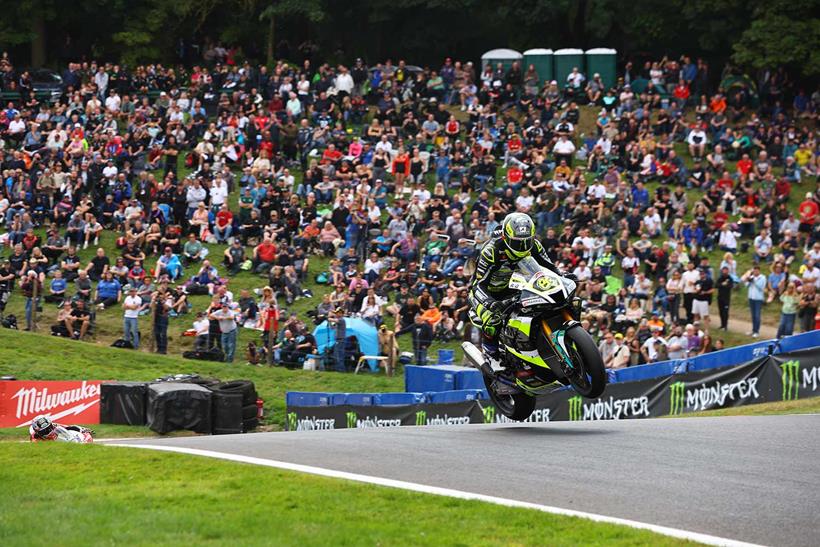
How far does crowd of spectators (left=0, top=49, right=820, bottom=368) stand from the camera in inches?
1166

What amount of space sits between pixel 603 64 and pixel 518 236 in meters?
30.7

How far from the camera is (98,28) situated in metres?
51.6

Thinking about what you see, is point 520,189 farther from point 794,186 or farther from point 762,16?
point 762,16

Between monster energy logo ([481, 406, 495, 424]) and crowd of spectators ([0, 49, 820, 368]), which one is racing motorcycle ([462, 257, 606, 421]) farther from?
crowd of spectators ([0, 49, 820, 368])

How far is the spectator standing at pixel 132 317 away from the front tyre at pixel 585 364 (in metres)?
18.6

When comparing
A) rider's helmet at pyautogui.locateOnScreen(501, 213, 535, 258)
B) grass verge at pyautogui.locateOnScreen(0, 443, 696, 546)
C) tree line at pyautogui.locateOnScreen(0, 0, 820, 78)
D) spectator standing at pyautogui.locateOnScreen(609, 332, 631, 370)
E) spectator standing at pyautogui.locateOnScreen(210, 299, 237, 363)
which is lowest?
grass verge at pyautogui.locateOnScreen(0, 443, 696, 546)

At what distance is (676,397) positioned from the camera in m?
20.8

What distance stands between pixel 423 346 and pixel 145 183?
1124 centimetres

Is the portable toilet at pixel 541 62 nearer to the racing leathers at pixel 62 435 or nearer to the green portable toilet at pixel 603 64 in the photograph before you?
the green portable toilet at pixel 603 64

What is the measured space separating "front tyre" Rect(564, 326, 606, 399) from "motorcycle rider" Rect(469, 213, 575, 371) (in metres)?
0.84

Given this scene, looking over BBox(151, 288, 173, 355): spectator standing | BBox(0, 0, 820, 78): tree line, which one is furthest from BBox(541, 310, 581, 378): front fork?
BBox(0, 0, 820, 78): tree line

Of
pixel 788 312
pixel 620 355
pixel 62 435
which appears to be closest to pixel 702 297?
pixel 788 312

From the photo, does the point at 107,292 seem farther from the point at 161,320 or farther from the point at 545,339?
the point at 545,339

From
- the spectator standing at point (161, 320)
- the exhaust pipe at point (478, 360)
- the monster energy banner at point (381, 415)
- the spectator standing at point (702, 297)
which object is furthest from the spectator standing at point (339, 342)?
the exhaust pipe at point (478, 360)
